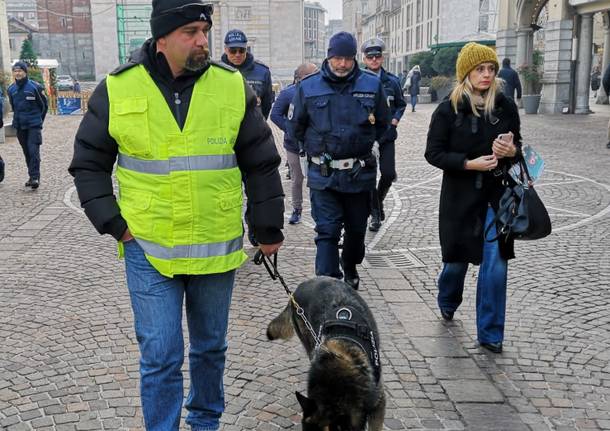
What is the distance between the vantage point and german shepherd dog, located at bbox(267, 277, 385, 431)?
2.89 m

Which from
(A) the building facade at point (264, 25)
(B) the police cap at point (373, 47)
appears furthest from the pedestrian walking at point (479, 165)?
(A) the building facade at point (264, 25)

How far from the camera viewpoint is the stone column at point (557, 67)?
2533 cm

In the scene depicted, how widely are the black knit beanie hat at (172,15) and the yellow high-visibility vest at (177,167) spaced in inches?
7.9

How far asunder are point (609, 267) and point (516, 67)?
24242 millimetres

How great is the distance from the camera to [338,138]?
5.57 m

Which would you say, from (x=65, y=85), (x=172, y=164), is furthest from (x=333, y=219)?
(x=65, y=85)

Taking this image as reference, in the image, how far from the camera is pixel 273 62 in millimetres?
67125

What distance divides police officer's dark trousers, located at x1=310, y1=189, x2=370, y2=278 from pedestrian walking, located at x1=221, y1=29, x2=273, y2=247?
2.85 metres

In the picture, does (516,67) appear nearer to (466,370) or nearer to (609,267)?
(609,267)

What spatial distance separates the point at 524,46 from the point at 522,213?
26.2 m

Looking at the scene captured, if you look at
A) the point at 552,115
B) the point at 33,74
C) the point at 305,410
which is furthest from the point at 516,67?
the point at 305,410

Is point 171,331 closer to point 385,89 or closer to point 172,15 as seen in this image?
point 172,15

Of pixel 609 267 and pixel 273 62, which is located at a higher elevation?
pixel 273 62

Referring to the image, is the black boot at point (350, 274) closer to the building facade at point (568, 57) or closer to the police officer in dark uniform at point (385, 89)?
the police officer in dark uniform at point (385, 89)
